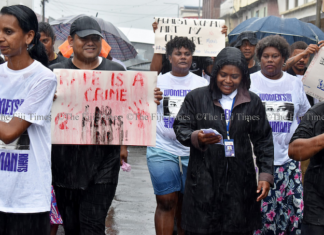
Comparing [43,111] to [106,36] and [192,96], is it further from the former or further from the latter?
[106,36]

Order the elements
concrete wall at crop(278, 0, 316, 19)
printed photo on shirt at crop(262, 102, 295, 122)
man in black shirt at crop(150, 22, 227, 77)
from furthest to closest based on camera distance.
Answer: concrete wall at crop(278, 0, 316, 19), man in black shirt at crop(150, 22, 227, 77), printed photo on shirt at crop(262, 102, 295, 122)

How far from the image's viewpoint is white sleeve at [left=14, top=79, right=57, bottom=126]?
124 inches

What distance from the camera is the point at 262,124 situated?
4.01 meters

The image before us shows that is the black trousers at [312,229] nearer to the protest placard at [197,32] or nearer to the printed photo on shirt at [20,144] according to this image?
the printed photo on shirt at [20,144]

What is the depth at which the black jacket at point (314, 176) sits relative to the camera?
3359 millimetres

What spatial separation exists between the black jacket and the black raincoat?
46 centimetres

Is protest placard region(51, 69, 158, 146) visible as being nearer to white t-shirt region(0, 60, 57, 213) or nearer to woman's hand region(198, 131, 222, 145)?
woman's hand region(198, 131, 222, 145)

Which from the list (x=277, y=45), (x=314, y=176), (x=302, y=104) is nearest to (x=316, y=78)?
(x=302, y=104)


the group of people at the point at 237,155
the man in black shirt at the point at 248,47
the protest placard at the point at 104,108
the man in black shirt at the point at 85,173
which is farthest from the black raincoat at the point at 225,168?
the man in black shirt at the point at 248,47

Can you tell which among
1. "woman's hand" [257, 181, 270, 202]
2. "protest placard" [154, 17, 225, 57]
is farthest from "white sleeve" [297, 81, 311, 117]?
"woman's hand" [257, 181, 270, 202]

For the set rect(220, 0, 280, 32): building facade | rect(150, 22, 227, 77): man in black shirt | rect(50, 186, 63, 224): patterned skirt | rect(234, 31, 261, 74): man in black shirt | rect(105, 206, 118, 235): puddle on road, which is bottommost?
rect(105, 206, 118, 235): puddle on road

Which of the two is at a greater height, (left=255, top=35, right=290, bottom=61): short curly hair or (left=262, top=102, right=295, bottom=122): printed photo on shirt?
(left=255, top=35, right=290, bottom=61): short curly hair

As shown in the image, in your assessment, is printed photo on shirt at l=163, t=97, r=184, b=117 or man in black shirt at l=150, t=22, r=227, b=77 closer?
printed photo on shirt at l=163, t=97, r=184, b=117

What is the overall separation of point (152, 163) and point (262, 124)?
154cm
